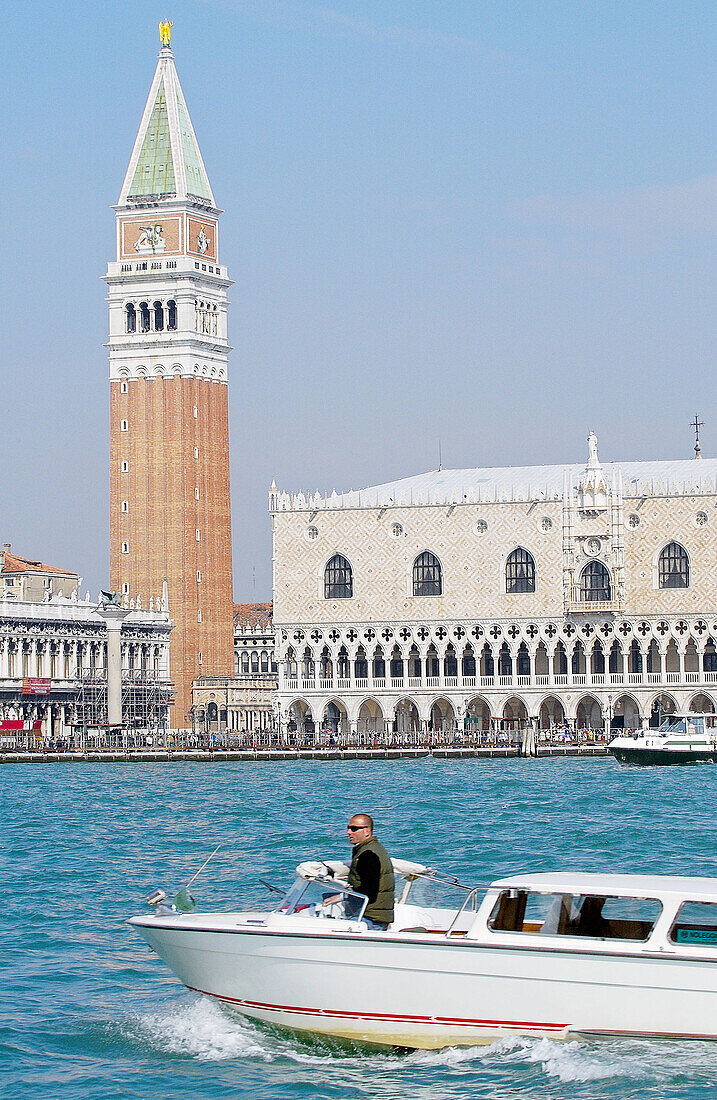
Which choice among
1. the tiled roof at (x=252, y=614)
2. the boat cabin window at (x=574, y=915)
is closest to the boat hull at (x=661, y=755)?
the boat cabin window at (x=574, y=915)

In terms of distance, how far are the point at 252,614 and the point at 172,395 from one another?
34.7 metres

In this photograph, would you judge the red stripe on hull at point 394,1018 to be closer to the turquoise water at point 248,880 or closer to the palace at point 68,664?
the turquoise water at point 248,880

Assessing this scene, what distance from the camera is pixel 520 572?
90.8 metres

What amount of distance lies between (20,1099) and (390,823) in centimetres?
2386

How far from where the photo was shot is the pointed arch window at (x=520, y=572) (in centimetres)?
9050

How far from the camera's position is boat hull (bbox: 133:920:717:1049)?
16.1m

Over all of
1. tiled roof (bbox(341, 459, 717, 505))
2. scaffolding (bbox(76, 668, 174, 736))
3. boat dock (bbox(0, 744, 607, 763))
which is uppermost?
tiled roof (bbox(341, 459, 717, 505))

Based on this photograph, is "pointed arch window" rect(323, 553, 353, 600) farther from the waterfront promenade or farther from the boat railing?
the boat railing

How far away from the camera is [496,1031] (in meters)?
16.6

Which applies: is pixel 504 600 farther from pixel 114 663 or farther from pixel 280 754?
pixel 114 663

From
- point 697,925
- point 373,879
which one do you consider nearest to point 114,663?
point 373,879

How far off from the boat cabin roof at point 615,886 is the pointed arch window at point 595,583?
72.6m

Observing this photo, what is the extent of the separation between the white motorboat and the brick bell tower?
291ft

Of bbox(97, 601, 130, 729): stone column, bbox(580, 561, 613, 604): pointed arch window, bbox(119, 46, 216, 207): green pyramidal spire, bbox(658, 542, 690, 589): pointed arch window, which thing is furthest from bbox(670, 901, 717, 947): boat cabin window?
bbox(119, 46, 216, 207): green pyramidal spire
